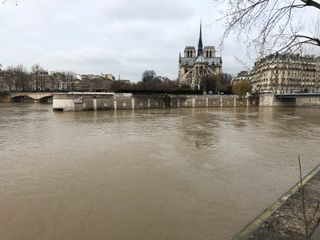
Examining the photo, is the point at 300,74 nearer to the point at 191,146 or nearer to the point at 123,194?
the point at 123,194

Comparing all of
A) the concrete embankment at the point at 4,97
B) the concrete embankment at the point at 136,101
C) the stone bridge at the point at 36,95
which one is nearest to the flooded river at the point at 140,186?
the concrete embankment at the point at 136,101

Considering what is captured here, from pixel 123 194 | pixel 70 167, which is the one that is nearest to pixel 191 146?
pixel 70 167

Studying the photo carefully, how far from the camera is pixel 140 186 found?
36.8 ft

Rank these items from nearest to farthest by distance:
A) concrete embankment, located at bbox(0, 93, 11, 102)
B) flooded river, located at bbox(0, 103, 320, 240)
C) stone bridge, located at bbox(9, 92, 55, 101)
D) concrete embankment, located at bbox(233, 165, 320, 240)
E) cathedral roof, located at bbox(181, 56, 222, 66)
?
concrete embankment, located at bbox(233, 165, 320, 240), flooded river, located at bbox(0, 103, 320, 240), stone bridge, located at bbox(9, 92, 55, 101), concrete embankment, located at bbox(0, 93, 11, 102), cathedral roof, located at bbox(181, 56, 222, 66)

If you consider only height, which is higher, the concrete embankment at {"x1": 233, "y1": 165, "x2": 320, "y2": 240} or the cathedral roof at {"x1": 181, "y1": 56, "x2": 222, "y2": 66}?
the cathedral roof at {"x1": 181, "y1": 56, "x2": 222, "y2": 66}

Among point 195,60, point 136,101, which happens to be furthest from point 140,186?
point 195,60

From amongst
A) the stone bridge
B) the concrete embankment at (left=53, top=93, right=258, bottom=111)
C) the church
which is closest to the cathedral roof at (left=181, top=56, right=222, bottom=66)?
the church

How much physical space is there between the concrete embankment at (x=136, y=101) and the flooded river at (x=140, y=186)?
1203 inches

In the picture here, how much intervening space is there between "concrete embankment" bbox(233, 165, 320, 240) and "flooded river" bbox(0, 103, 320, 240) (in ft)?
3.06

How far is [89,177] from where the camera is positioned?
40.3 feet

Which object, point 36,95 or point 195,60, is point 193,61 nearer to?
point 195,60

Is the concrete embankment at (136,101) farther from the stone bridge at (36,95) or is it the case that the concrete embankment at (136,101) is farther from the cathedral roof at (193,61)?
the cathedral roof at (193,61)

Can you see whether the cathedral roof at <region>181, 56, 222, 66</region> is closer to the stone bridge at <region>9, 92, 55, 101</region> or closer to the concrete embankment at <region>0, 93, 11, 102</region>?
the stone bridge at <region>9, 92, 55, 101</region>

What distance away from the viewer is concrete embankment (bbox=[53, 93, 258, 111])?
2013 inches
